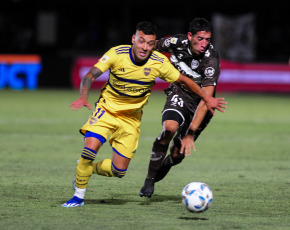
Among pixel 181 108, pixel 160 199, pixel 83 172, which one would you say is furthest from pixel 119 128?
pixel 181 108

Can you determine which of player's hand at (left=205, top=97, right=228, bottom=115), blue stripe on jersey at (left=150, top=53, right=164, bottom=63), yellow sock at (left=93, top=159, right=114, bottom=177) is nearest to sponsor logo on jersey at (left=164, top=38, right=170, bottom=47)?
blue stripe on jersey at (left=150, top=53, right=164, bottom=63)

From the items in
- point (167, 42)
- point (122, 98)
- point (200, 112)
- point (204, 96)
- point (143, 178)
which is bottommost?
point (143, 178)

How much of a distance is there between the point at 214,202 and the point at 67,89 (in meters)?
17.6

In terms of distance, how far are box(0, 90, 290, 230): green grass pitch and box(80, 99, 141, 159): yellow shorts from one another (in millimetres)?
564

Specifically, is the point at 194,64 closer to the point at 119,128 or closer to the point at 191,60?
the point at 191,60

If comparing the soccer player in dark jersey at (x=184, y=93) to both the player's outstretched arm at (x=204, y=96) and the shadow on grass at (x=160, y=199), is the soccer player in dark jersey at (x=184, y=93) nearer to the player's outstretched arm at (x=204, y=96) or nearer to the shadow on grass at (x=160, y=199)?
the shadow on grass at (x=160, y=199)

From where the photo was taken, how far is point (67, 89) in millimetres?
24391

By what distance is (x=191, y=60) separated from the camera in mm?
8039

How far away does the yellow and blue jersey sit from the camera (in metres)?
7.12

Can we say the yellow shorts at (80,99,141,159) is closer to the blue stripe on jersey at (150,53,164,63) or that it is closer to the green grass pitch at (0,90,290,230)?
the green grass pitch at (0,90,290,230)

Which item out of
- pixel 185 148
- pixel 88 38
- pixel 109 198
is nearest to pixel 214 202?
pixel 185 148

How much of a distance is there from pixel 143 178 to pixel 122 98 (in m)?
2.02

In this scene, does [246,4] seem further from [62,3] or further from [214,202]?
[214,202]

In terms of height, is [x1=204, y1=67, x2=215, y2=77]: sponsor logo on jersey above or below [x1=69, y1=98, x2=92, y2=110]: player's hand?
above
